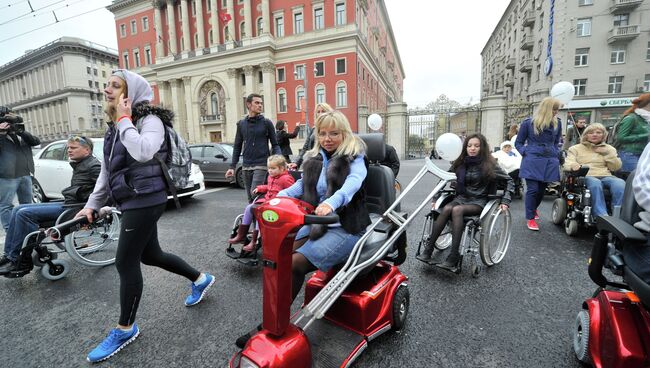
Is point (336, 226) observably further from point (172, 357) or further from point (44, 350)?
point (44, 350)

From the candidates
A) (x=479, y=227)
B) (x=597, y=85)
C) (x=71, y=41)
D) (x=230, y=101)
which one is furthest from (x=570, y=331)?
(x=71, y=41)

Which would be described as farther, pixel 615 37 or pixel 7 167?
pixel 615 37

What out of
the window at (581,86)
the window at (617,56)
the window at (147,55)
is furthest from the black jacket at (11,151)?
the window at (147,55)

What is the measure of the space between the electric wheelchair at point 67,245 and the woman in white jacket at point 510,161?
7240mm

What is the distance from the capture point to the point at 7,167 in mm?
3980

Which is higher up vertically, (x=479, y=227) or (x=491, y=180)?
(x=491, y=180)

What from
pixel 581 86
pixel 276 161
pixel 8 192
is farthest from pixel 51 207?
pixel 581 86

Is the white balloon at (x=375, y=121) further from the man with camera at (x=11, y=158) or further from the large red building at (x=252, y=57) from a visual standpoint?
the large red building at (x=252, y=57)

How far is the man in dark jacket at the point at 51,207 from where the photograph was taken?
121 inches

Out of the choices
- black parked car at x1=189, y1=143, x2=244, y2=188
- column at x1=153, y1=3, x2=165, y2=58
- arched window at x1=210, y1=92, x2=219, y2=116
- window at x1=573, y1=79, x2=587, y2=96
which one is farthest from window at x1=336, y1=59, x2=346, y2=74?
black parked car at x1=189, y1=143, x2=244, y2=188

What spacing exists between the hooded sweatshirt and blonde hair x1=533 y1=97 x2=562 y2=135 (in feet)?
15.7

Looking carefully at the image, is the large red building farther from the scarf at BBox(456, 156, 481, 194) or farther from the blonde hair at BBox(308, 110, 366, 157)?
the blonde hair at BBox(308, 110, 366, 157)

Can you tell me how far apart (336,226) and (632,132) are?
15.4ft

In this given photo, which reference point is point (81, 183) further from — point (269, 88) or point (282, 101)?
point (282, 101)
